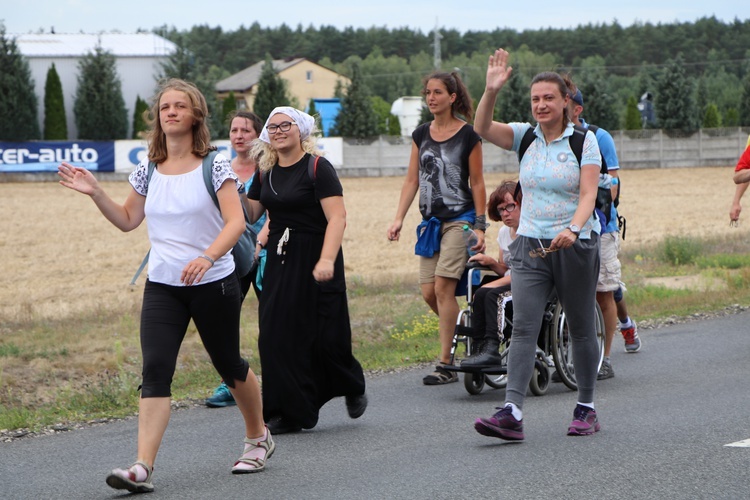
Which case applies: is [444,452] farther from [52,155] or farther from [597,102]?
[597,102]

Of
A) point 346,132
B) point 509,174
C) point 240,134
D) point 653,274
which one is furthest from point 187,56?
point 240,134

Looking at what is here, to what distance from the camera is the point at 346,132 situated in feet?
199

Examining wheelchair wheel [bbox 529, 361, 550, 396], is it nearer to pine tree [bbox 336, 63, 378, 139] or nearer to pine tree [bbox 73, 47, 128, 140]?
pine tree [bbox 73, 47, 128, 140]

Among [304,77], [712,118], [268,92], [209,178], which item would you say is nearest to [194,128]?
[209,178]

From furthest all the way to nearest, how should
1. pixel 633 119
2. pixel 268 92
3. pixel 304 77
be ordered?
pixel 304 77 → pixel 633 119 → pixel 268 92

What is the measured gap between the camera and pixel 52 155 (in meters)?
49.1

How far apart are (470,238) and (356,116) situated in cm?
5260

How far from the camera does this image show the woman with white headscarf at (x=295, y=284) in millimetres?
6656

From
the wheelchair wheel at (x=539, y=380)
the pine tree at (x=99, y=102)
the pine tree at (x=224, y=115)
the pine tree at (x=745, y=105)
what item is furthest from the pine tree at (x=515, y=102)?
the wheelchair wheel at (x=539, y=380)

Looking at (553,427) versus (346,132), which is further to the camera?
(346,132)

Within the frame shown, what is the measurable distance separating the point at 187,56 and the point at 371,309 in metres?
45.4

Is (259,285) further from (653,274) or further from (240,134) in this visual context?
(653,274)

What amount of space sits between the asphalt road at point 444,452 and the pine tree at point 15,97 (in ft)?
147

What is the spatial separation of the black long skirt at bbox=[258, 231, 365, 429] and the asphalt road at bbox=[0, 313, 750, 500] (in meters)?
0.23
